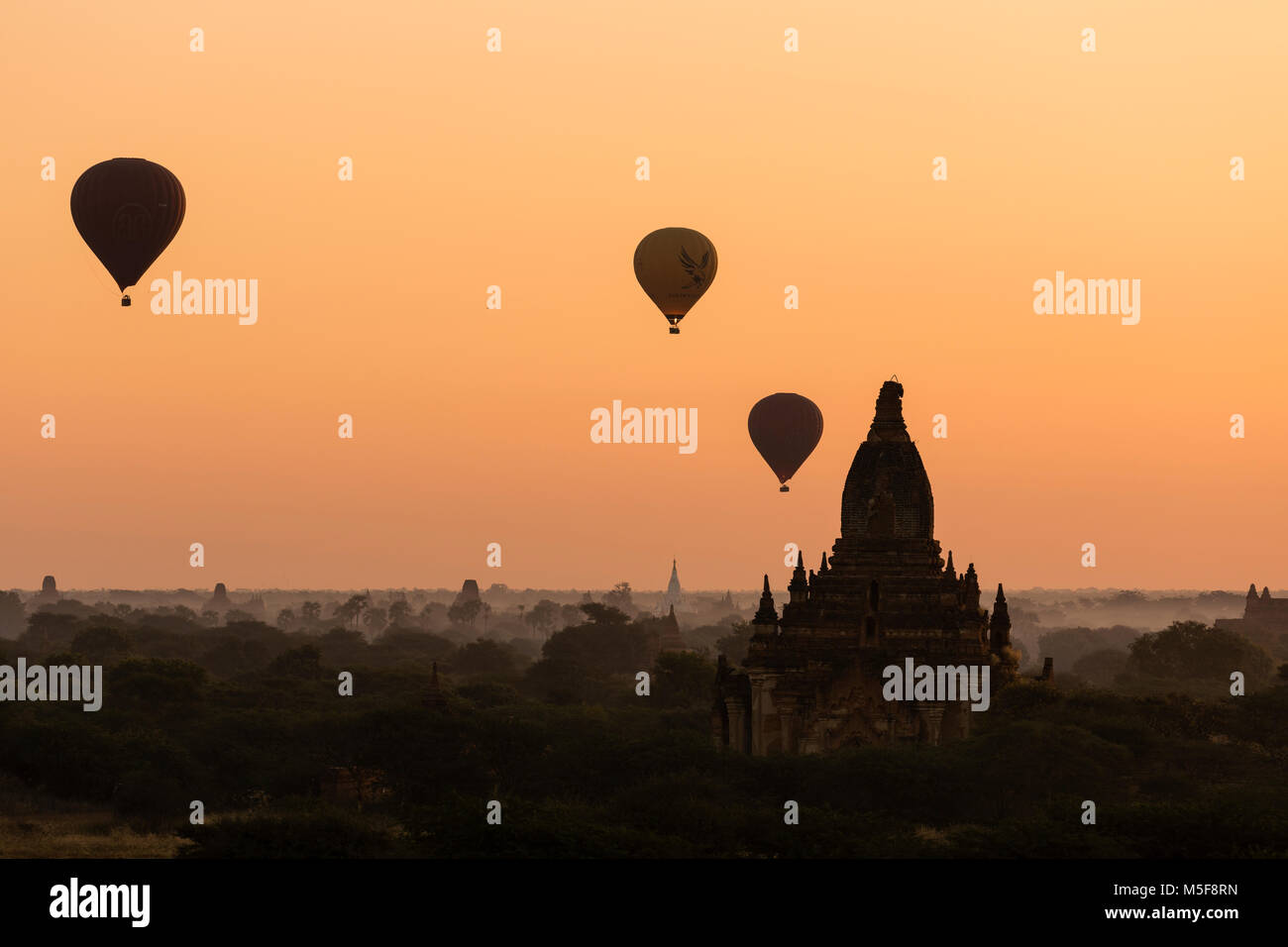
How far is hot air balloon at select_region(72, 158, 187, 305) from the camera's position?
62656 mm

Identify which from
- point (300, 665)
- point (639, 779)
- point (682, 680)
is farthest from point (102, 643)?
point (639, 779)

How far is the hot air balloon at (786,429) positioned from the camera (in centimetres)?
7862

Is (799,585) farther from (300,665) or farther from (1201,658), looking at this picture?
(1201,658)

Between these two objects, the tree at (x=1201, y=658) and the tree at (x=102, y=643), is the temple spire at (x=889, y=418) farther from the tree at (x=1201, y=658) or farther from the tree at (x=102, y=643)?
the tree at (x=102, y=643)

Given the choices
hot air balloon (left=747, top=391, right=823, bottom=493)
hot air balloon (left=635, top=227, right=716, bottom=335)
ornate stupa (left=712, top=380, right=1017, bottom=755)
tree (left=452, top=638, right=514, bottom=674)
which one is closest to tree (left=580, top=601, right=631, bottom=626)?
tree (left=452, top=638, right=514, bottom=674)

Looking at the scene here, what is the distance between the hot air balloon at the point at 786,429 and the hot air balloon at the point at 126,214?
1071 inches

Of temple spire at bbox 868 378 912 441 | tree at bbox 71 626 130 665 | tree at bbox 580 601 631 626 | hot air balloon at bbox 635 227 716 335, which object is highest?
hot air balloon at bbox 635 227 716 335

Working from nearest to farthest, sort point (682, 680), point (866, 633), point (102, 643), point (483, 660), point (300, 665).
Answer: point (866, 633), point (682, 680), point (300, 665), point (102, 643), point (483, 660)

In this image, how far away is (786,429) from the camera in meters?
78.6

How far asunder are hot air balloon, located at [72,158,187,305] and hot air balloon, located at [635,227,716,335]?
18.5m

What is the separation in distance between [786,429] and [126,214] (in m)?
29.5

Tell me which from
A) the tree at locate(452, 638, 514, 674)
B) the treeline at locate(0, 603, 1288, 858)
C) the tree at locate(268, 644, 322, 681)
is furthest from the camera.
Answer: the tree at locate(452, 638, 514, 674)

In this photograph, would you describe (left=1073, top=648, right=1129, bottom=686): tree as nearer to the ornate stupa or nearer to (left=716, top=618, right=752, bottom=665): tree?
(left=716, top=618, right=752, bottom=665): tree
